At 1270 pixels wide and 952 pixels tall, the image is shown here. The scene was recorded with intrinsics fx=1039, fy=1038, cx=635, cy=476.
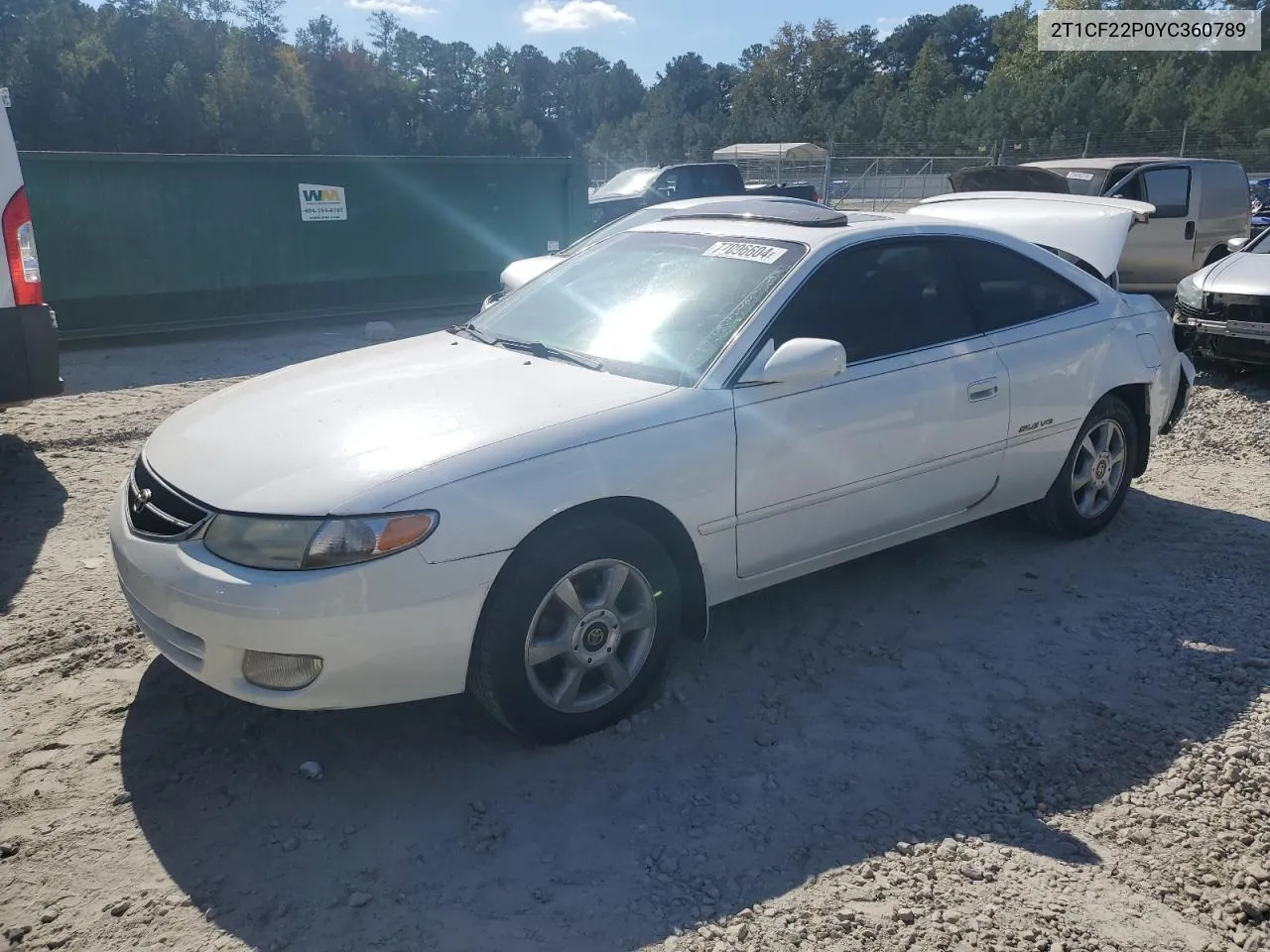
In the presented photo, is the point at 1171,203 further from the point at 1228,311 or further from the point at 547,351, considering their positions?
the point at 547,351

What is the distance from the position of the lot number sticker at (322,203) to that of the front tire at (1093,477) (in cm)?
866

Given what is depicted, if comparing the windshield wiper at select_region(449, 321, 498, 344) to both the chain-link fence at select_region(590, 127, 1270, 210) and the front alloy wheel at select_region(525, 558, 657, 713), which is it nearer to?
the front alloy wheel at select_region(525, 558, 657, 713)

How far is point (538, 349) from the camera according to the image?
394 centimetres

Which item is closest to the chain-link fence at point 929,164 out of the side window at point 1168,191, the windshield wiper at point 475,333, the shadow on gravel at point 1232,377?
the side window at point 1168,191

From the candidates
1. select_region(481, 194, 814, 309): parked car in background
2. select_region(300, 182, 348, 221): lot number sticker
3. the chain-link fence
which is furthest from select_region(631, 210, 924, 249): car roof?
the chain-link fence

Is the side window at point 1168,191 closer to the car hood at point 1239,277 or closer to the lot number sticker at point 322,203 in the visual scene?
the car hood at point 1239,277

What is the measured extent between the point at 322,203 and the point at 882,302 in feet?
28.3

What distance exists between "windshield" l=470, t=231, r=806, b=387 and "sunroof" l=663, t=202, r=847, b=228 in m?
0.30

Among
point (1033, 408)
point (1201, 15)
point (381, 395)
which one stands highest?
point (1201, 15)

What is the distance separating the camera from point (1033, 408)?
14.6ft

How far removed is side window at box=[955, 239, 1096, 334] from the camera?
438 centimetres

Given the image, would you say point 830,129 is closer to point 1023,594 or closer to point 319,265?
point 319,265

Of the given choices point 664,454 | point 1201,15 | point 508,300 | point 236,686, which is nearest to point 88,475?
point 508,300

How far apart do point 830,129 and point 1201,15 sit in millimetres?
20892
